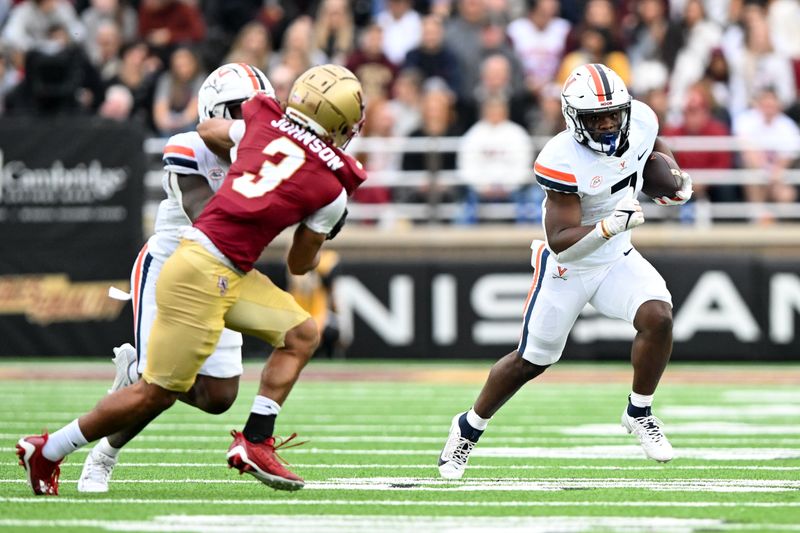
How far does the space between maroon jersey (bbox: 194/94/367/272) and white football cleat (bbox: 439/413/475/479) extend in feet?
4.31

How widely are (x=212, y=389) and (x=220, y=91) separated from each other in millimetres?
1190

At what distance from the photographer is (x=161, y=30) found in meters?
14.9

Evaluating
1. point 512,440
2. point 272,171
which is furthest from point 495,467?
point 272,171

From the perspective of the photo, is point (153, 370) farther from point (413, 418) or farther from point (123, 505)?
point (413, 418)

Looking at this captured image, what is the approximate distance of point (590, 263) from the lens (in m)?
6.53

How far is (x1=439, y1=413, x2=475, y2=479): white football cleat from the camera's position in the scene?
250 inches

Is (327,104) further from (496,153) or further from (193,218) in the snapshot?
(496,153)

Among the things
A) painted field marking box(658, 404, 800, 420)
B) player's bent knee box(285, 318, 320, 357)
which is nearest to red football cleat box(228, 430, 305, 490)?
player's bent knee box(285, 318, 320, 357)

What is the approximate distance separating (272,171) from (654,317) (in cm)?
180

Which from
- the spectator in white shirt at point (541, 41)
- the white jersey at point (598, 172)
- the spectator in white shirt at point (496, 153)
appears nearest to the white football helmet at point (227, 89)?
the white jersey at point (598, 172)

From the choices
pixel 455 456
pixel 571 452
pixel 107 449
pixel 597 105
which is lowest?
pixel 571 452

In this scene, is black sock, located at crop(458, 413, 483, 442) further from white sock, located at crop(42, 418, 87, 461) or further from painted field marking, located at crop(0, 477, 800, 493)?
white sock, located at crop(42, 418, 87, 461)

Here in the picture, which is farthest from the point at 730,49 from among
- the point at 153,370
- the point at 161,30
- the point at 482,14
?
the point at 153,370

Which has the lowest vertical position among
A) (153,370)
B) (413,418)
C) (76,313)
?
(76,313)
